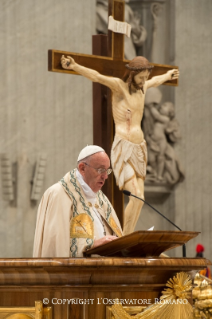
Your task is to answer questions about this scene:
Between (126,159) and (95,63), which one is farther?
(126,159)

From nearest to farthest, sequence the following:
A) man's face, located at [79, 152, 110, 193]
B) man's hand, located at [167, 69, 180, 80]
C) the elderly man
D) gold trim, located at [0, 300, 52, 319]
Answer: gold trim, located at [0, 300, 52, 319] → the elderly man → man's face, located at [79, 152, 110, 193] → man's hand, located at [167, 69, 180, 80]

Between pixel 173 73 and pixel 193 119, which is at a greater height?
pixel 193 119

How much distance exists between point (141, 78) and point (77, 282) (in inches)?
168

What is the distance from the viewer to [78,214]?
3920mm

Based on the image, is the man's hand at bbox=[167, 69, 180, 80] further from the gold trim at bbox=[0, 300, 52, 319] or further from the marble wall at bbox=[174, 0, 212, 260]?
the gold trim at bbox=[0, 300, 52, 319]

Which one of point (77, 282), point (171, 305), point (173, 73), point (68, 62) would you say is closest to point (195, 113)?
point (173, 73)

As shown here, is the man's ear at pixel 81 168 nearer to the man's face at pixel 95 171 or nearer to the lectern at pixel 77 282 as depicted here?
the man's face at pixel 95 171

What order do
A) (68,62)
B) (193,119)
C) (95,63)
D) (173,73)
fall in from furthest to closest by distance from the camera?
(193,119) → (173,73) → (95,63) → (68,62)

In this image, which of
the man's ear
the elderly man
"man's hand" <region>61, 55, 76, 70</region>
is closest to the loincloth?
"man's hand" <region>61, 55, 76, 70</region>

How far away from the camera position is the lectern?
250 centimetres

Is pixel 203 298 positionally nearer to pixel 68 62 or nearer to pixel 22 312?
pixel 22 312

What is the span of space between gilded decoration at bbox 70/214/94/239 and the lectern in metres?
1.16

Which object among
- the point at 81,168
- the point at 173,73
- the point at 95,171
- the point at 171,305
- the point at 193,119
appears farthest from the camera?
the point at 193,119

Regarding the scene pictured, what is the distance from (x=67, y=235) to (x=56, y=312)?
48.1 inches
